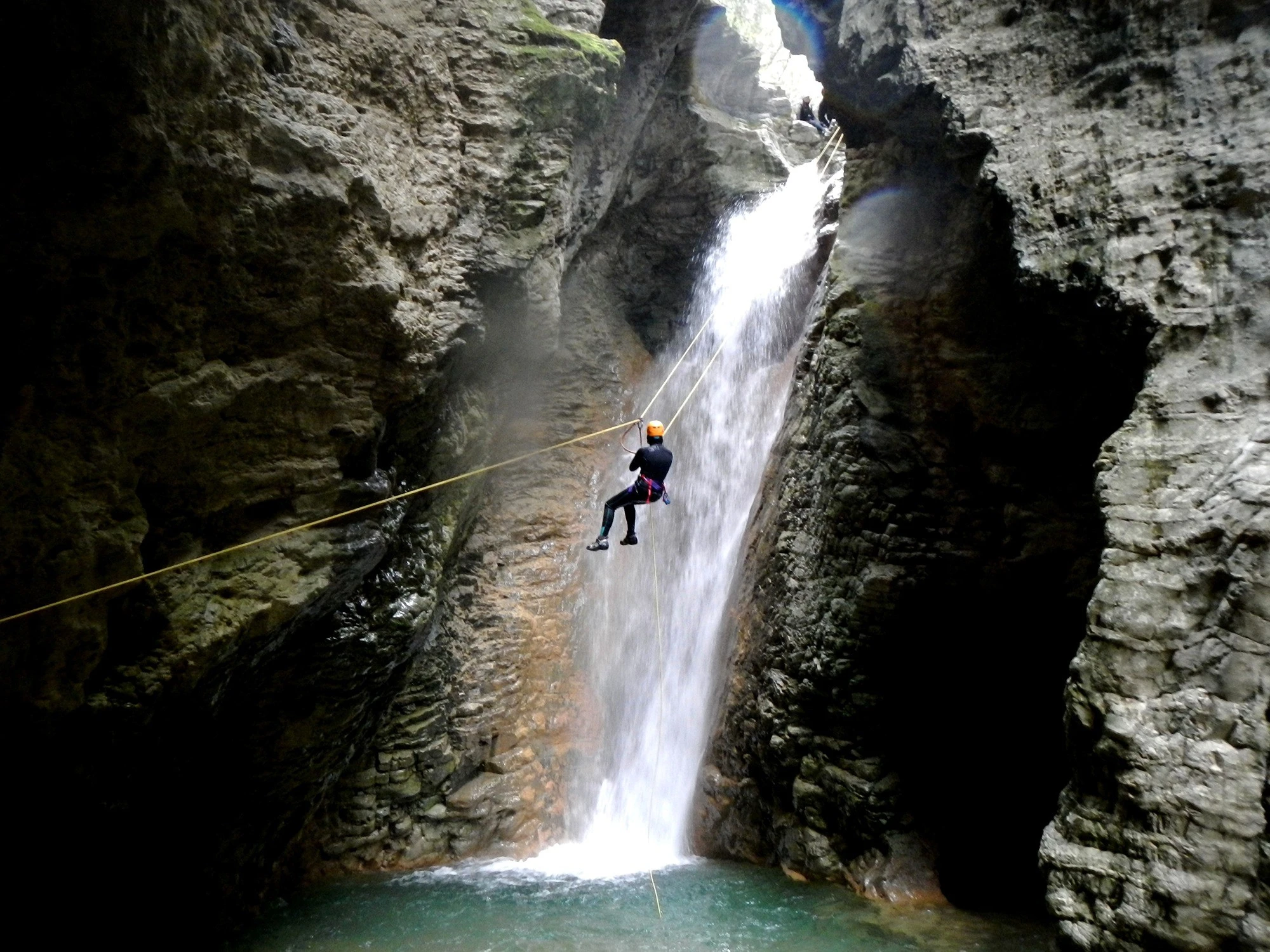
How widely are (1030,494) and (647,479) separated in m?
3.22

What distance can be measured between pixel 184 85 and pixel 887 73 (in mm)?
5293

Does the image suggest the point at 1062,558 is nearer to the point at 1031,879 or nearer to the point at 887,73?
the point at 1031,879

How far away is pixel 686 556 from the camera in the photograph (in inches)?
445

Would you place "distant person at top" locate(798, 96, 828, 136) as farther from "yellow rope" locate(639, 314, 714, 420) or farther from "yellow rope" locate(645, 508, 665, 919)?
"yellow rope" locate(645, 508, 665, 919)

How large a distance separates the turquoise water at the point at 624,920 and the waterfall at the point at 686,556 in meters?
1.00

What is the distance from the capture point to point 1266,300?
4250 mm

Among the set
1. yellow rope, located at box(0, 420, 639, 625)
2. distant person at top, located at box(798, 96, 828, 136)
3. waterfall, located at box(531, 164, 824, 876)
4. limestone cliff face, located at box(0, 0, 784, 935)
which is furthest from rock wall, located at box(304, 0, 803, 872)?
yellow rope, located at box(0, 420, 639, 625)

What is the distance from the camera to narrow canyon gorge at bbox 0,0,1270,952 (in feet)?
13.7

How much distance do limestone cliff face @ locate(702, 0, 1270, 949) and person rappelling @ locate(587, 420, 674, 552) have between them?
71.8 inches

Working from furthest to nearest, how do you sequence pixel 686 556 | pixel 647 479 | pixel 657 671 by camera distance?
pixel 686 556 < pixel 657 671 < pixel 647 479

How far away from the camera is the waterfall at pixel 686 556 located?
32.0 ft

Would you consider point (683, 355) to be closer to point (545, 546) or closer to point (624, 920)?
point (545, 546)

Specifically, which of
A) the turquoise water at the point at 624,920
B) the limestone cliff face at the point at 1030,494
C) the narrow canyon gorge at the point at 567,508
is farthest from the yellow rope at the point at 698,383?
the turquoise water at the point at 624,920

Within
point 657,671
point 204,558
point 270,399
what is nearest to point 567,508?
point 657,671
